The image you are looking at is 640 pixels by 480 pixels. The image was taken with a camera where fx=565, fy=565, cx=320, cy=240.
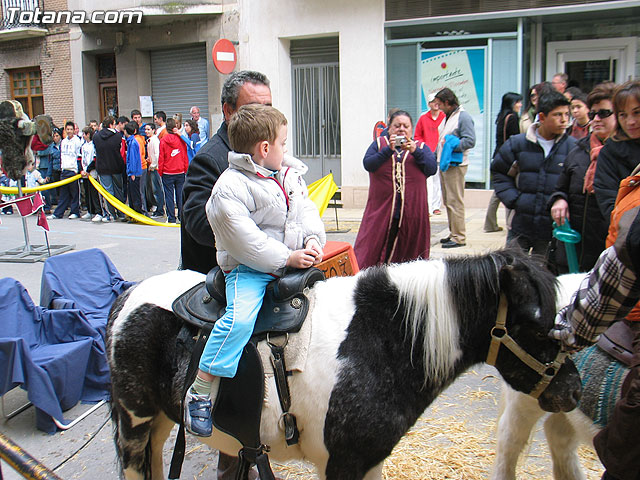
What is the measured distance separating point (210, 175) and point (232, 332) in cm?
108

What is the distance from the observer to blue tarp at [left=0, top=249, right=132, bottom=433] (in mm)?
3879

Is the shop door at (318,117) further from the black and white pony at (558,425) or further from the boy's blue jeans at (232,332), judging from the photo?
the boy's blue jeans at (232,332)

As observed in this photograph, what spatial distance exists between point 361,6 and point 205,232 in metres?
12.2

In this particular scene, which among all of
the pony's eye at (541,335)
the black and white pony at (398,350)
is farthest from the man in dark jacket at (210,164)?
the pony's eye at (541,335)

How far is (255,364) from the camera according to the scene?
2.35 meters

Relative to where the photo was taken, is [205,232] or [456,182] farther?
[456,182]

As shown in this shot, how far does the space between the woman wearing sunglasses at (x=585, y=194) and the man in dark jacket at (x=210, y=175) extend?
229 cm

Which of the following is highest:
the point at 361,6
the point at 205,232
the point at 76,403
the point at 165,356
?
the point at 361,6

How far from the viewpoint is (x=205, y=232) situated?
2932 mm

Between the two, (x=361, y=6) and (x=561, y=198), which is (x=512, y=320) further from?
(x=361, y=6)

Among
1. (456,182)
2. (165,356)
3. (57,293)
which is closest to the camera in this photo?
(165,356)

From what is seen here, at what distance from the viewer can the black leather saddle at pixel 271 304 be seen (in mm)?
2363

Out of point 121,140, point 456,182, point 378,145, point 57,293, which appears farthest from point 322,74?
point 57,293

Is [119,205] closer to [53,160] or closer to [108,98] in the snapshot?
Result: [53,160]
